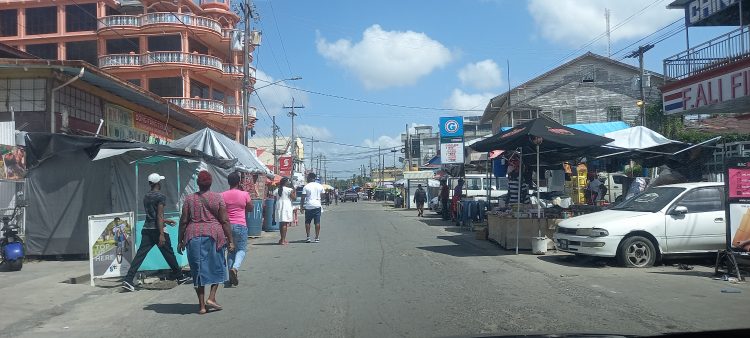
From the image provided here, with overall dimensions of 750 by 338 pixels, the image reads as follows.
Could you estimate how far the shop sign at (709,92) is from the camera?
12719mm

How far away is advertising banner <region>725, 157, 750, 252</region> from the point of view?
953 cm

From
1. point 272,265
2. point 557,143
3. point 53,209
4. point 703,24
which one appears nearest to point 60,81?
point 53,209

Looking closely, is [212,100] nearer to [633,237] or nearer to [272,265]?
[272,265]

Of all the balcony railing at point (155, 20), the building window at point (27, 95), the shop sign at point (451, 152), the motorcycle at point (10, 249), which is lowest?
the motorcycle at point (10, 249)

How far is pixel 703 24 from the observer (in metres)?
17.3

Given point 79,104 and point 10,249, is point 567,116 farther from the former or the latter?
point 10,249

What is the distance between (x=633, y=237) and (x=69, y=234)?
11156mm

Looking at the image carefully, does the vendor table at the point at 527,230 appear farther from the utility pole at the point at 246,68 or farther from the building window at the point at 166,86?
the building window at the point at 166,86

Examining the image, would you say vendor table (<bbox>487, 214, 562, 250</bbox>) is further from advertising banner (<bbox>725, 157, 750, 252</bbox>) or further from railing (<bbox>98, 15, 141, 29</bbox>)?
railing (<bbox>98, 15, 141, 29</bbox>)

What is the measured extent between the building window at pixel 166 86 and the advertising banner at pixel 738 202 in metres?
36.7

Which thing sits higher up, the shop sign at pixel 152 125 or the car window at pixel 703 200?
the shop sign at pixel 152 125

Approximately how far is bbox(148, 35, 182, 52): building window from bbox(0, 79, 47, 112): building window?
29755mm

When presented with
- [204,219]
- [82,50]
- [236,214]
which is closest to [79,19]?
[82,50]

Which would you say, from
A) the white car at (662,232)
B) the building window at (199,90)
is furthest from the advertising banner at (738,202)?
the building window at (199,90)
